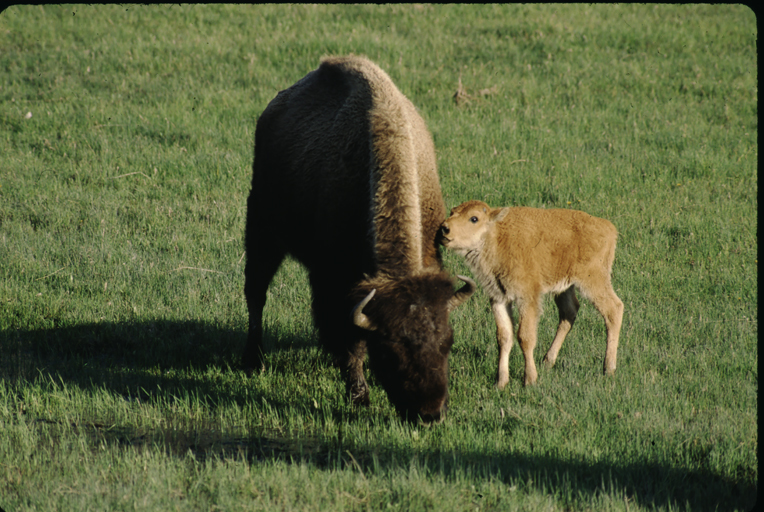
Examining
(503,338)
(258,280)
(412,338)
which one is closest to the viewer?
(412,338)

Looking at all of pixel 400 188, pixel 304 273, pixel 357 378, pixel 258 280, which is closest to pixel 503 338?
pixel 357 378

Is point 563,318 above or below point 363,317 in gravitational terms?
below

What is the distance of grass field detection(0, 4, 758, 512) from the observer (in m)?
4.47

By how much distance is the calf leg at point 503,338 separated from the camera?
6.07 metres

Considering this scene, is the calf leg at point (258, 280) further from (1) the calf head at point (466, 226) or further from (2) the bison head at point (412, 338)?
(2) the bison head at point (412, 338)

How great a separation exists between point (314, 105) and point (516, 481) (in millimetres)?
3931

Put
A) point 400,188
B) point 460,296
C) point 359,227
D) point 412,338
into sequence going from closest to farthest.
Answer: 1. point 412,338
2. point 460,296
3. point 400,188
4. point 359,227

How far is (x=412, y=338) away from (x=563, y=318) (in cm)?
246

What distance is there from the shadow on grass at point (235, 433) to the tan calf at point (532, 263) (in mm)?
1575

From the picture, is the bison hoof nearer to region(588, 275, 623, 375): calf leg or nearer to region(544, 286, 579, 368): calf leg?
region(544, 286, 579, 368): calf leg

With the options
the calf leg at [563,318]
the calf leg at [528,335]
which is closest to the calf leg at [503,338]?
the calf leg at [528,335]

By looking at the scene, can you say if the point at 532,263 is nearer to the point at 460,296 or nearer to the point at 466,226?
the point at 466,226

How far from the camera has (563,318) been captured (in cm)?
666

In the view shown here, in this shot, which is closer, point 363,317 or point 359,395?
point 363,317
